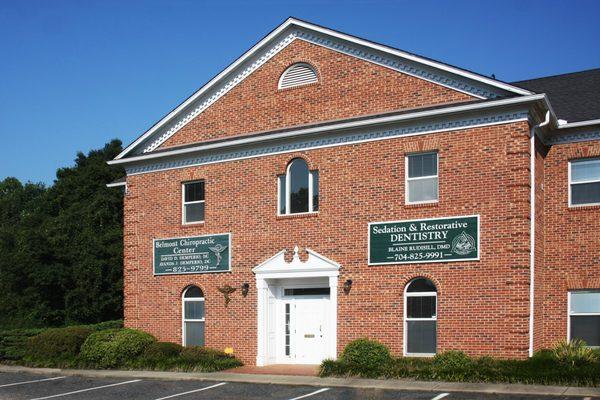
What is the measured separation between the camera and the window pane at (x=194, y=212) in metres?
25.0

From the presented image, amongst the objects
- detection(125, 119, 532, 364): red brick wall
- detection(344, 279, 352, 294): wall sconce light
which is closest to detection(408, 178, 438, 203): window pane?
detection(125, 119, 532, 364): red brick wall

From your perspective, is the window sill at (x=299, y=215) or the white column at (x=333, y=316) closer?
the white column at (x=333, y=316)

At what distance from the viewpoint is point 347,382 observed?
18609mm

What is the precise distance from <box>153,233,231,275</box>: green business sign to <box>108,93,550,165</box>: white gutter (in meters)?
2.82

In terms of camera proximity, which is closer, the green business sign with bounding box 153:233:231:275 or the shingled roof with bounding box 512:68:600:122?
the shingled roof with bounding box 512:68:600:122

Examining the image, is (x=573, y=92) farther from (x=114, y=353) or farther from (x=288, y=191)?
(x=114, y=353)

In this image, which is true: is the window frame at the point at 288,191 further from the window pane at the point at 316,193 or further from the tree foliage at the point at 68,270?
the tree foliage at the point at 68,270

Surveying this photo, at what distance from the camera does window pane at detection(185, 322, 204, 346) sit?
24.4 meters

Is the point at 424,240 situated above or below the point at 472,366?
above

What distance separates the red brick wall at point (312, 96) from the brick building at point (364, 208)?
45 millimetres

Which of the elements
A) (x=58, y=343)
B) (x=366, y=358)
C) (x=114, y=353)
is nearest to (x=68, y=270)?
(x=58, y=343)

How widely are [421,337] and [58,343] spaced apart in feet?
39.8

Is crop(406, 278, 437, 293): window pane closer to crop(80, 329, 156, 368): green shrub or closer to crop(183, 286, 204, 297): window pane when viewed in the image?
crop(183, 286, 204, 297): window pane

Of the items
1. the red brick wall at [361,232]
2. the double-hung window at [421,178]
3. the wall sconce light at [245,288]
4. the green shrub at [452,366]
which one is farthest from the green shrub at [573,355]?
the wall sconce light at [245,288]
